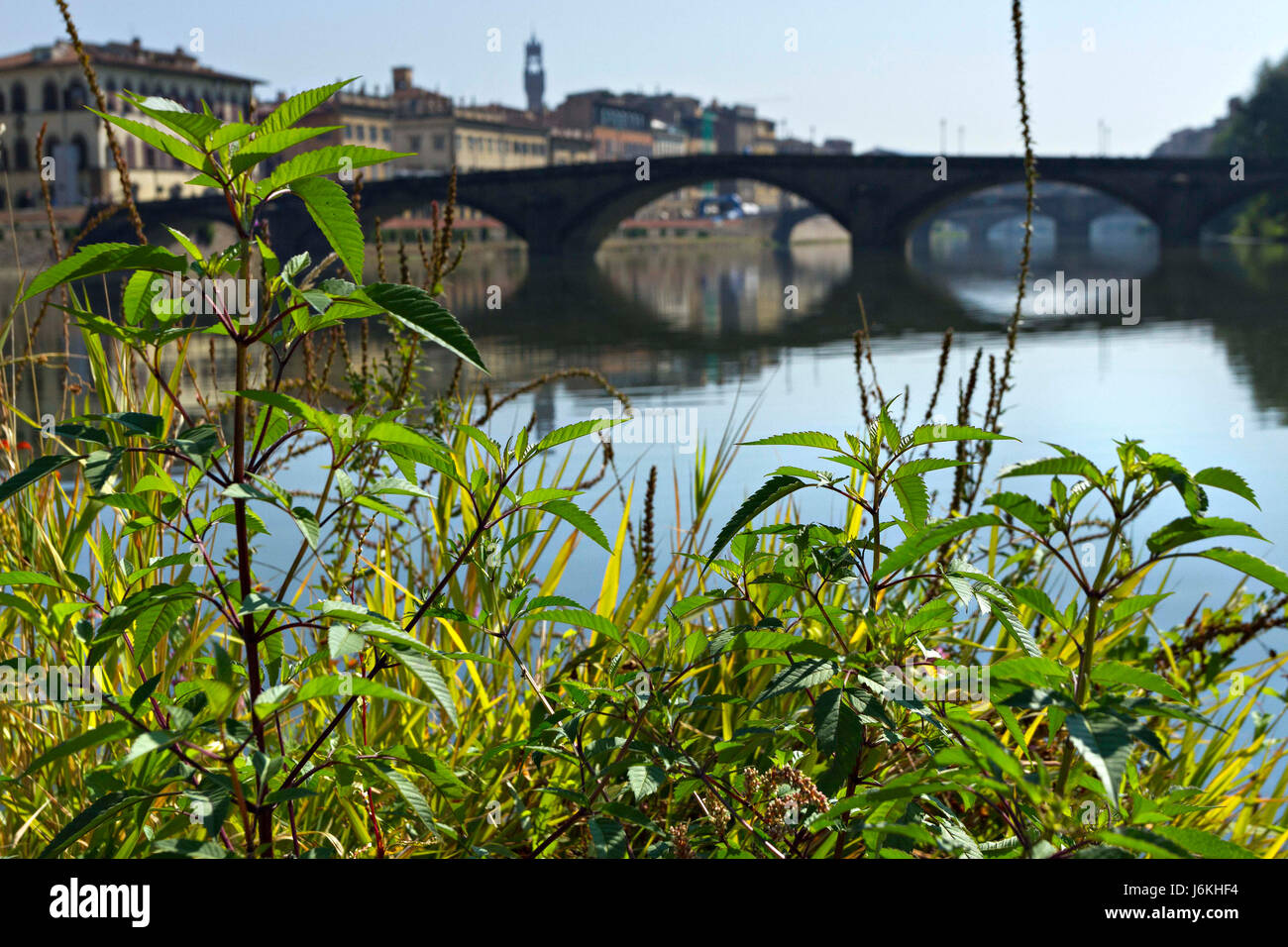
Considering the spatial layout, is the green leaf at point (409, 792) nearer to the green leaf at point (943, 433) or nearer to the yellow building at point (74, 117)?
the green leaf at point (943, 433)

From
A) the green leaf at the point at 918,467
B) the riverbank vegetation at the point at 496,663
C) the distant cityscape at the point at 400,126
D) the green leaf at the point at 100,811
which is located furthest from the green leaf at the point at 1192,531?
the distant cityscape at the point at 400,126

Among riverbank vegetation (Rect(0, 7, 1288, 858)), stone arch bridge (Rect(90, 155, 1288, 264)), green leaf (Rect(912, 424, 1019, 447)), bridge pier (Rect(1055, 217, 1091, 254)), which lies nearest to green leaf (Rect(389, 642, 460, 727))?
riverbank vegetation (Rect(0, 7, 1288, 858))

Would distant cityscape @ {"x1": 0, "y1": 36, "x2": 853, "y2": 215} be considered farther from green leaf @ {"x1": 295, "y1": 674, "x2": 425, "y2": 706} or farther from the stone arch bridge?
green leaf @ {"x1": 295, "y1": 674, "x2": 425, "y2": 706}

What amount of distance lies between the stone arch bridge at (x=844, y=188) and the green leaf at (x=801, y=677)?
38924 millimetres

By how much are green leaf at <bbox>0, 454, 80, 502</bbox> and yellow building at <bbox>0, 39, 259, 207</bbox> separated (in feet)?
175

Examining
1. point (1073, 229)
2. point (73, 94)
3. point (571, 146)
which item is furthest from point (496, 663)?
point (571, 146)

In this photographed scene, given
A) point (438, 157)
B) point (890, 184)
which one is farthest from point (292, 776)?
point (438, 157)

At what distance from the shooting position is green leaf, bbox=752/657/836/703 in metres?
1.26

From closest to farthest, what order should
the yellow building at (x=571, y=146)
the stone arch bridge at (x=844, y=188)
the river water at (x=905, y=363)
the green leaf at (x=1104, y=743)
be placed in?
1. the green leaf at (x=1104, y=743)
2. the river water at (x=905, y=363)
3. the stone arch bridge at (x=844, y=188)
4. the yellow building at (x=571, y=146)

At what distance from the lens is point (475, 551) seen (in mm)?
1489

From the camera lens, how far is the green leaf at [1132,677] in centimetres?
117

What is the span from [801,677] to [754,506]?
183 millimetres

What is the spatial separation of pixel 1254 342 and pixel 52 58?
55.6m

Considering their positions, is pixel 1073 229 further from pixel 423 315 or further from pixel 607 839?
pixel 423 315
